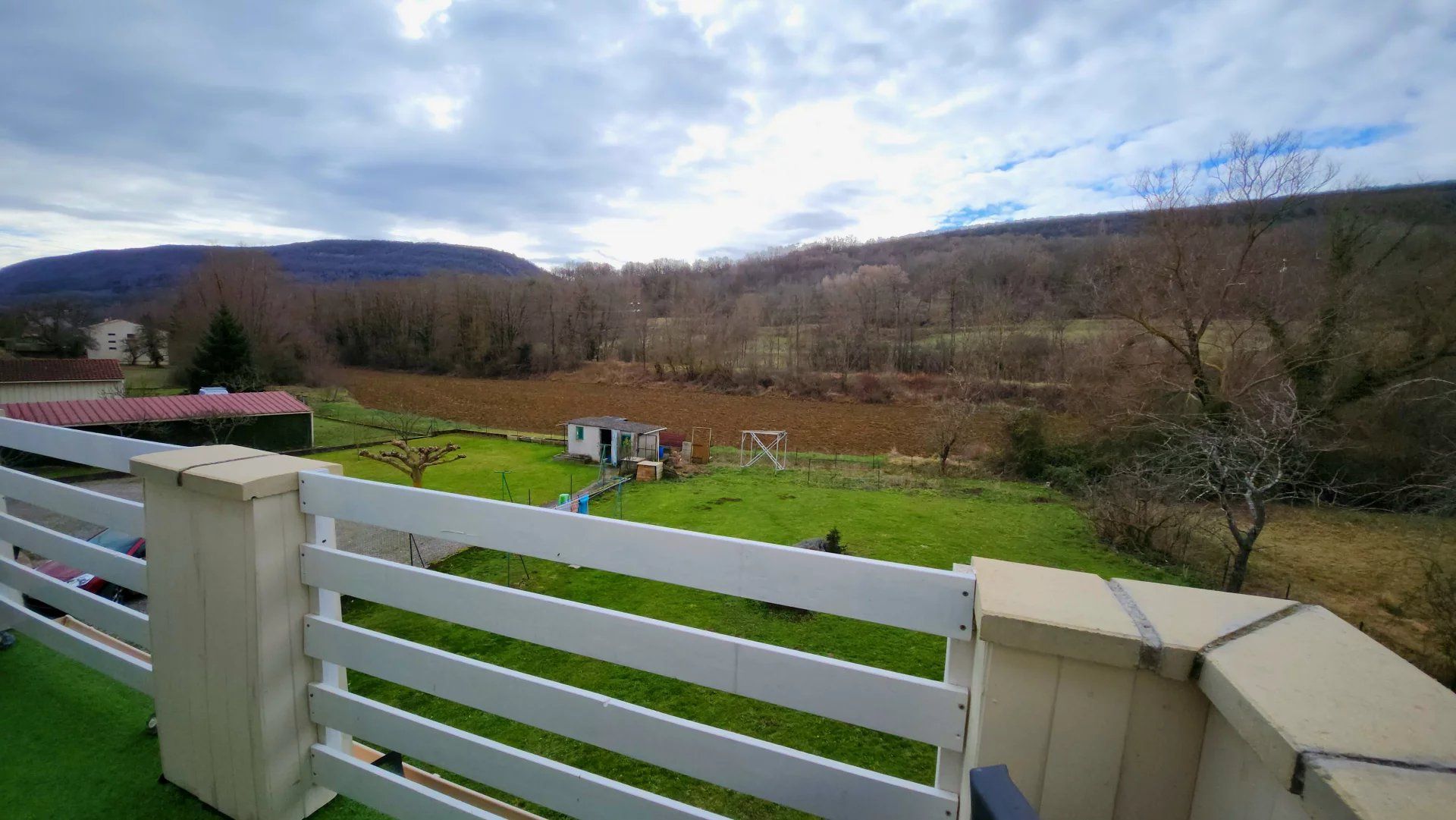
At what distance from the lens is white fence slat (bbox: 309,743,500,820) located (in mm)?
1445

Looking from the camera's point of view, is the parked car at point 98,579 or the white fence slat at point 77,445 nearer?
the white fence slat at point 77,445

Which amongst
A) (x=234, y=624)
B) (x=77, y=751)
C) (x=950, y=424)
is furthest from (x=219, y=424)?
(x=950, y=424)

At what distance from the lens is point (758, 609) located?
8.44 metres

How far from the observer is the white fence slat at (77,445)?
1.90 metres

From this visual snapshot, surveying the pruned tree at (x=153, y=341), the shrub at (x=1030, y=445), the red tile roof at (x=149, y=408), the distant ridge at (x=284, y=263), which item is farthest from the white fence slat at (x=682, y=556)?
the distant ridge at (x=284, y=263)

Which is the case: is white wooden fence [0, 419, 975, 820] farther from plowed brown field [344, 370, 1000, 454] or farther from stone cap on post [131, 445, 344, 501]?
plowed brown field [344, 370, 1000, 454]

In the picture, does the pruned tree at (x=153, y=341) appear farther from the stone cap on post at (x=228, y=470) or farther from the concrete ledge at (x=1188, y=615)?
the concrete ledge at (x=1188, y=615)

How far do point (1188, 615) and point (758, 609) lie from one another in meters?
7.91

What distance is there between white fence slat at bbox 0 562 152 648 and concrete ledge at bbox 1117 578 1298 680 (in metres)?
2.42

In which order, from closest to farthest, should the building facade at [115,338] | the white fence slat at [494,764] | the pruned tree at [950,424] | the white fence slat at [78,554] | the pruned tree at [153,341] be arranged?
the white fence slat at [494,764] < the white fence slat at [78,554] < the pruned tree at [950,424] < the pruned tree at [153,341] < the building facade at [115,338]

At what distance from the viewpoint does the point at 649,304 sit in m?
60.8

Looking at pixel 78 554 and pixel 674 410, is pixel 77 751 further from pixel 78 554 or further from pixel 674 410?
pixel 674 410

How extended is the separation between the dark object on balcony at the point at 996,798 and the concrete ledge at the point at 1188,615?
1.02 feet

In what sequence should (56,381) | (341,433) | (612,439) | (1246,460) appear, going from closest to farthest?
(1246,460)
(612,439)
(56,381)
(341,433)
